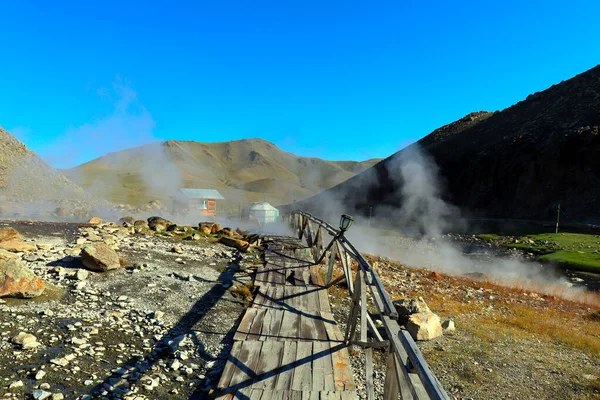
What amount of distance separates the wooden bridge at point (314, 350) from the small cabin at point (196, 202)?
3766cm

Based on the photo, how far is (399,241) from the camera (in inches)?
1292

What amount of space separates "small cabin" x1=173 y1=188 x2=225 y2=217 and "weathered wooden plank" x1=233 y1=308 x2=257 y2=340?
3823 centimetres

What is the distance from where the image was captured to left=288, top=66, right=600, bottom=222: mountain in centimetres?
3944

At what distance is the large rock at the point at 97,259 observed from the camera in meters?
8.59

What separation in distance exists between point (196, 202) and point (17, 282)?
38.4 meters

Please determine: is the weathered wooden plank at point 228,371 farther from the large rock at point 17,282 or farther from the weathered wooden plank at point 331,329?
the large rock at point 17,282

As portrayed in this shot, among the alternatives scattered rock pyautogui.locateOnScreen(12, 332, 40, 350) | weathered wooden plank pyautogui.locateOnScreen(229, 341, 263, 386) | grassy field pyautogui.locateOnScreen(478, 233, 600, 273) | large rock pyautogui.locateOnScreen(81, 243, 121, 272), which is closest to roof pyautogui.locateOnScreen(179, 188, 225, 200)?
grassy field pyautogui.locateOnScreen(478, 233, 600, 273)

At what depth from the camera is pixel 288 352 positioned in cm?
477

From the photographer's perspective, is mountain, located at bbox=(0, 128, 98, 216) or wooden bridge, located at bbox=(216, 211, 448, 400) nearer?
wooden bridge, located at bbox=(216, 211, 448, 400)

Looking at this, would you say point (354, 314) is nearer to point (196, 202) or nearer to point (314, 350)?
point (314, 350)

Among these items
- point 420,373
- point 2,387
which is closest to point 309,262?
point 2,387

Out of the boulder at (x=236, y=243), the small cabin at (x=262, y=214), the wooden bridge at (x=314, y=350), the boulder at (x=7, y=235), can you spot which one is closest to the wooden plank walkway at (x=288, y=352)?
the wooden bridge at (x=314, y=350)

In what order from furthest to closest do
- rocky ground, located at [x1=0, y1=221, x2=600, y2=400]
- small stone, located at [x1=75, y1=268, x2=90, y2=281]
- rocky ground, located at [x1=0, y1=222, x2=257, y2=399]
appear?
small stone, located at [x1=75, y1=268, x2=90, y2=281] < rocky ground, located at [x1=0, y1=221, x2=600, y2=400] < rocky ground, located at [x1=0, y1=222, x2=257, y2=399]

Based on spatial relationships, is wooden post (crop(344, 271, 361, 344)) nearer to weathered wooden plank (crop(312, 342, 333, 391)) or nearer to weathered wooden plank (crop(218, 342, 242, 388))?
weathered wooden plank (crop(312, 342, 333, 391))
